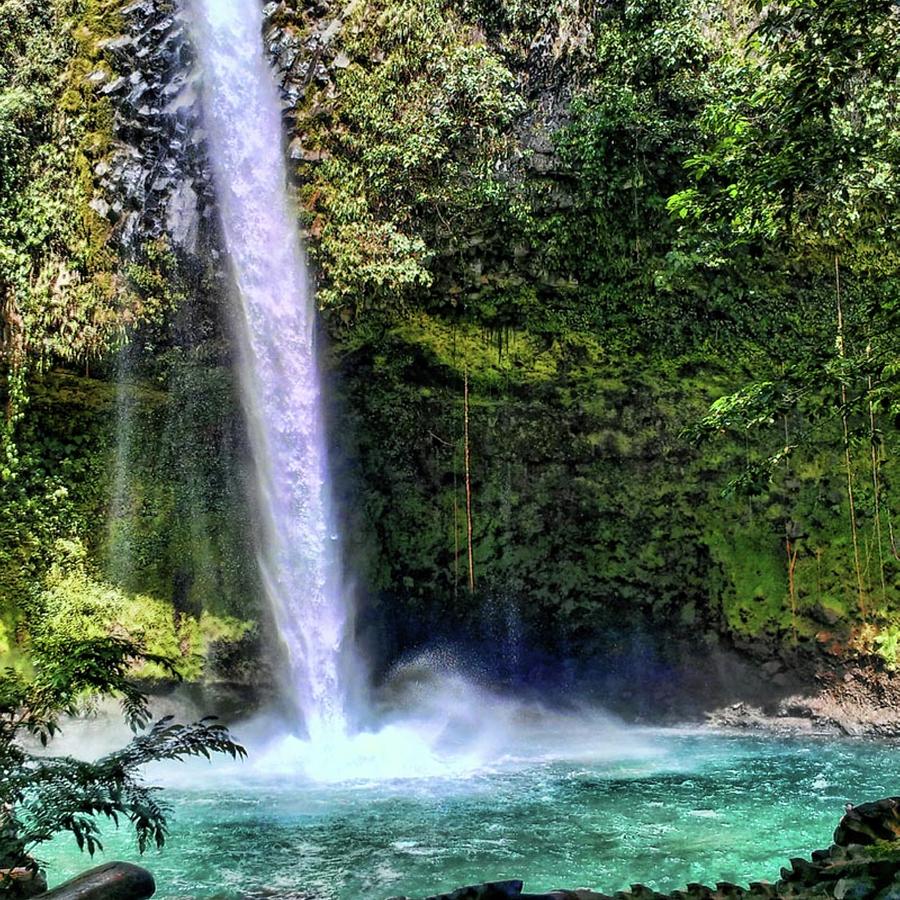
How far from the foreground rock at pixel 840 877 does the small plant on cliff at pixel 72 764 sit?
1.20m

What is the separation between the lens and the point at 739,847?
5.50 m

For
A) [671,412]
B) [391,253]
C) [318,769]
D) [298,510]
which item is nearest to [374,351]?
[391,253]

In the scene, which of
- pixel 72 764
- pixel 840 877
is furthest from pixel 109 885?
pixel 840 877

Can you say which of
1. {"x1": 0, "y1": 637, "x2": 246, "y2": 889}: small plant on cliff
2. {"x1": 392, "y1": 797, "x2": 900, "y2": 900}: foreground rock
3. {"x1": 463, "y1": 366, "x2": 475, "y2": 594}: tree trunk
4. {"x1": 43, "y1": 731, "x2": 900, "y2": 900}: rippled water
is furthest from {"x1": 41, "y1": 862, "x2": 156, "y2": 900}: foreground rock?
{"x1": 463, "y1": 366, "x2": 475, "y2": 594}: tree trunk

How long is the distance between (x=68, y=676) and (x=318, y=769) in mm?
5502

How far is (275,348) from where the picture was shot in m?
9.96

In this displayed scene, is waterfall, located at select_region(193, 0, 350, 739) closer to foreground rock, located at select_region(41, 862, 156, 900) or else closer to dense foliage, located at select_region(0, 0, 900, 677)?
dense foliage, located at select_region(0, 0, 900, 677)

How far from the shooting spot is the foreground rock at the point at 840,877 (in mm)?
1899

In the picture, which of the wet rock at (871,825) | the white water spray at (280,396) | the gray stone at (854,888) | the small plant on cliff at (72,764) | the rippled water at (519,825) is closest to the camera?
the gray stone at (854,888)

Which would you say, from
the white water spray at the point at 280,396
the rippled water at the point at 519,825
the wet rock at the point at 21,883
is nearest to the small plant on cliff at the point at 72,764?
the wet rock at the point at 21,883

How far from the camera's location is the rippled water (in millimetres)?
5070

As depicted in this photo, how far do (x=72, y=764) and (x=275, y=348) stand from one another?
7487 millimetres

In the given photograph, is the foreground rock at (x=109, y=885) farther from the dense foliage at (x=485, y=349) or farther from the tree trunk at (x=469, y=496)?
the tree trunk at (x=469, y=496)

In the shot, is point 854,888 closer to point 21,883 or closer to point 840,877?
point 840,877
